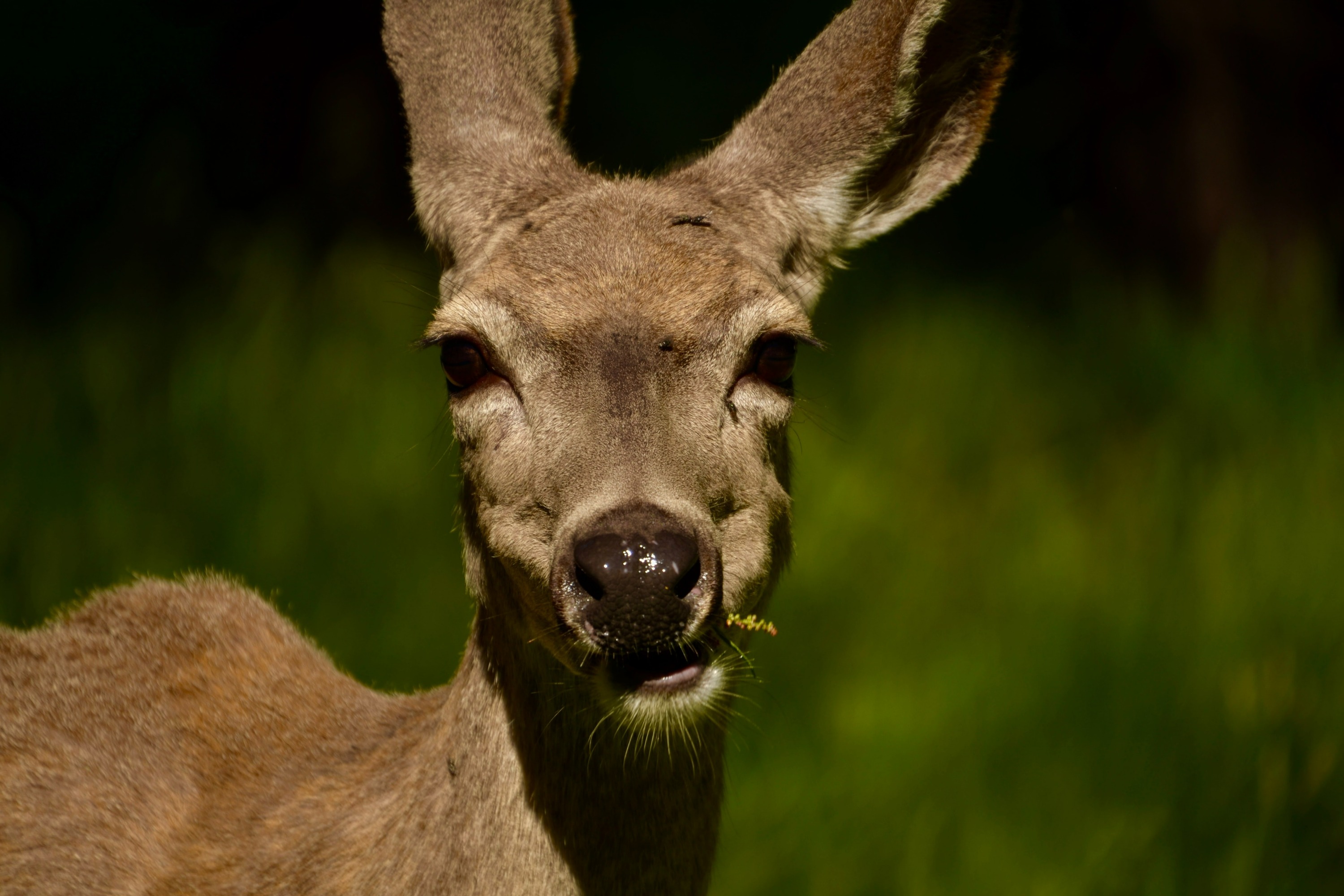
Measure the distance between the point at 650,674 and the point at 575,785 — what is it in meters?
0.37

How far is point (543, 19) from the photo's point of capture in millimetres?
4039

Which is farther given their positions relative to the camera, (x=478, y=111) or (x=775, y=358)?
(x=478, y=111)

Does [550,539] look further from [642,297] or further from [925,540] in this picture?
[925,540]

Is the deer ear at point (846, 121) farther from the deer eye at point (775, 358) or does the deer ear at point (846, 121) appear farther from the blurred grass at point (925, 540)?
the blurred grass at point (925, 540)

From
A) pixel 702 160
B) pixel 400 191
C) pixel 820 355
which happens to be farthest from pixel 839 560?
pixel 400 191

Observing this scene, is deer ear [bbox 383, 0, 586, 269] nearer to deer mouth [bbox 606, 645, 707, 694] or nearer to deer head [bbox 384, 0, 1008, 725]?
deer head [bbox 384, 0, 1008, 725]

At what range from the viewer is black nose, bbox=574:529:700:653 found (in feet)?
8.71

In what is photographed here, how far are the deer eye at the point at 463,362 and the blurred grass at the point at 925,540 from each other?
1.35 m

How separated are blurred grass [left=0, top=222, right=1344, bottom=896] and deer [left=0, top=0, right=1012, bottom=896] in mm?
965

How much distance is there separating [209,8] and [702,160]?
5.11m

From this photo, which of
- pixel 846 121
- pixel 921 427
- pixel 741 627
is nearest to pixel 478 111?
pixel 846 121

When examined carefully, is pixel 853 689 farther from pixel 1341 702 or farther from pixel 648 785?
pixel 648 785

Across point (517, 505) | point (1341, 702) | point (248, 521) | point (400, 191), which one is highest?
point (517, 505)

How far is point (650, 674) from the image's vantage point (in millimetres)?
2842
